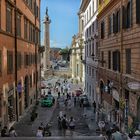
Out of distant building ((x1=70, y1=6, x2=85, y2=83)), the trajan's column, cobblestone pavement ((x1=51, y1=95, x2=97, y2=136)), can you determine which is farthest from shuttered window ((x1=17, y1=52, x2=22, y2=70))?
the trajan's column

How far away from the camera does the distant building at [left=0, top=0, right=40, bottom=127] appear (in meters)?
28.0

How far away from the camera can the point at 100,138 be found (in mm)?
19516

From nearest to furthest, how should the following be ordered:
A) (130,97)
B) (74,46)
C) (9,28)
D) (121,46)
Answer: (130,97), (121,46), (9,28), (74,46)

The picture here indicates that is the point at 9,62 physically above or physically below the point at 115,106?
above

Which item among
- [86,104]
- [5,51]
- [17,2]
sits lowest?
[86,104]

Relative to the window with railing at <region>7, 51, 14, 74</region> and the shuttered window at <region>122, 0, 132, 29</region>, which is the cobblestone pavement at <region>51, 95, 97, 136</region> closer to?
the window with railing at <region>7, 51, 14, 74</region>

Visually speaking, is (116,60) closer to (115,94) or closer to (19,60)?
(115,94)

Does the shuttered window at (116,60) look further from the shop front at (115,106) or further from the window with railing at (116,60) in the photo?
the shop front at (115,106)

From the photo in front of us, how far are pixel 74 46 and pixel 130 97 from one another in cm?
6125

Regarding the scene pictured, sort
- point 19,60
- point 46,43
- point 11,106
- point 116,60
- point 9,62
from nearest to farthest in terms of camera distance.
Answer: point 116,60, point 9,62, point 11,106, point 19,60, point 46,43

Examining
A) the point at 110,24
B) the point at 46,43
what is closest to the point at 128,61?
the point at 110,24

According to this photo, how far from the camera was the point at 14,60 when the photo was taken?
3334cm

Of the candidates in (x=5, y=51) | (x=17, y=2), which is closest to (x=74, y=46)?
(x=17, y=2)

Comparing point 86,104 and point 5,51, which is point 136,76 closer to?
point 5,51
